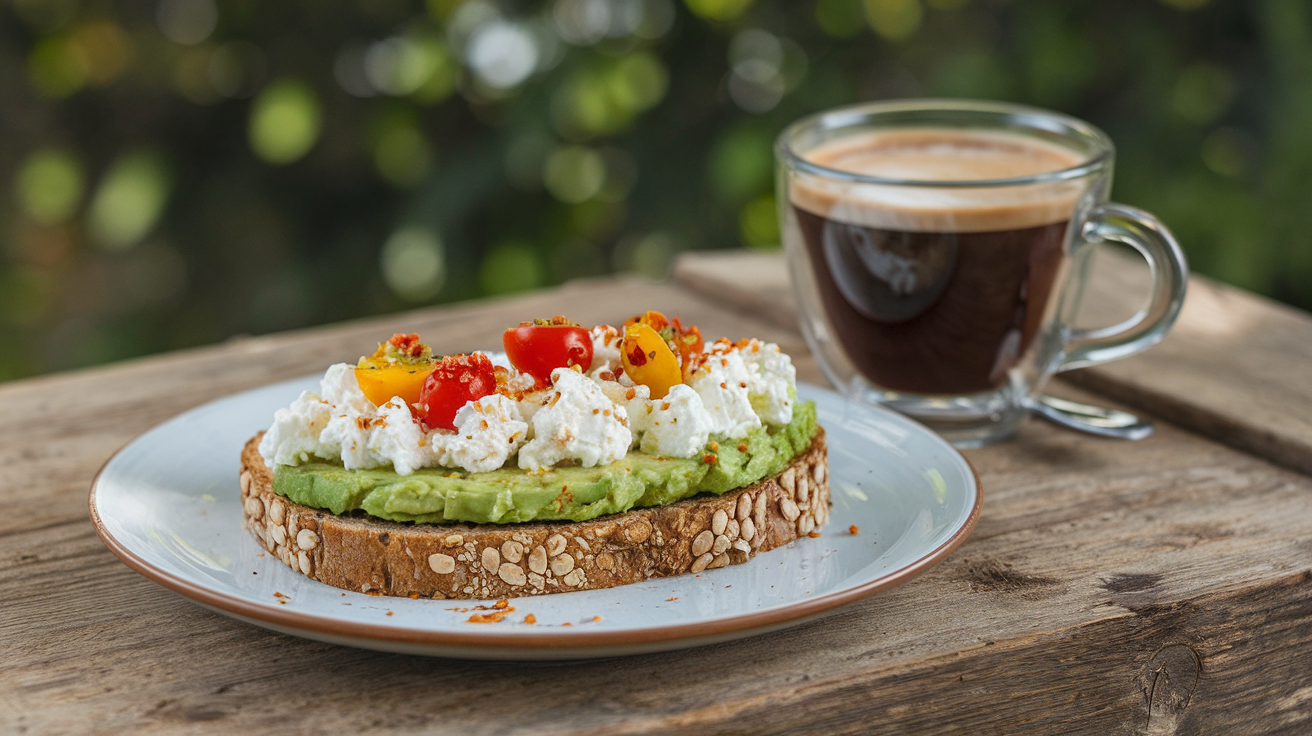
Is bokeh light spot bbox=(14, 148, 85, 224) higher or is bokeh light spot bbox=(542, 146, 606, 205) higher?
bokeh light spot bbox=(14, 148, 85, 224)

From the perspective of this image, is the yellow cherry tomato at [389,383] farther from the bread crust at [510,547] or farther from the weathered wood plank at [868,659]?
the weathered wood plank at [868,659]

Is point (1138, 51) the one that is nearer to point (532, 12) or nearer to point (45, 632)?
point (532, 12)

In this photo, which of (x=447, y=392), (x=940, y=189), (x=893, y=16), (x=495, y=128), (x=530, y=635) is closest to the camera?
(x=530, y=635)

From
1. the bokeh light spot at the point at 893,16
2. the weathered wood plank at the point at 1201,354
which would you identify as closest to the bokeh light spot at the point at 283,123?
the weathered wood plank at the point at 1201,354

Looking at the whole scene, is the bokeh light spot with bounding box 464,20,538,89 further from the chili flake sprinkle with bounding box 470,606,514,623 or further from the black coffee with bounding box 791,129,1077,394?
the chili flake sprinkle with bounding box 470,606,514,623

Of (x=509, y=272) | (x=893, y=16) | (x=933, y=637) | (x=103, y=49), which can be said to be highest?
(x=103, y=49)

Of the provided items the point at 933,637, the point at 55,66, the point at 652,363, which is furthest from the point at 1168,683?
the point at 55,66

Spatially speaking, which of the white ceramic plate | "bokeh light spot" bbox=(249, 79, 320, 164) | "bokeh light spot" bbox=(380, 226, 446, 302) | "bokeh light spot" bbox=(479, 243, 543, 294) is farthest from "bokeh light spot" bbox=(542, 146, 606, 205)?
the white ceramic plate

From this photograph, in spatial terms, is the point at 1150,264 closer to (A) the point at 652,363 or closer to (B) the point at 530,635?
(A) the point at 652,363
